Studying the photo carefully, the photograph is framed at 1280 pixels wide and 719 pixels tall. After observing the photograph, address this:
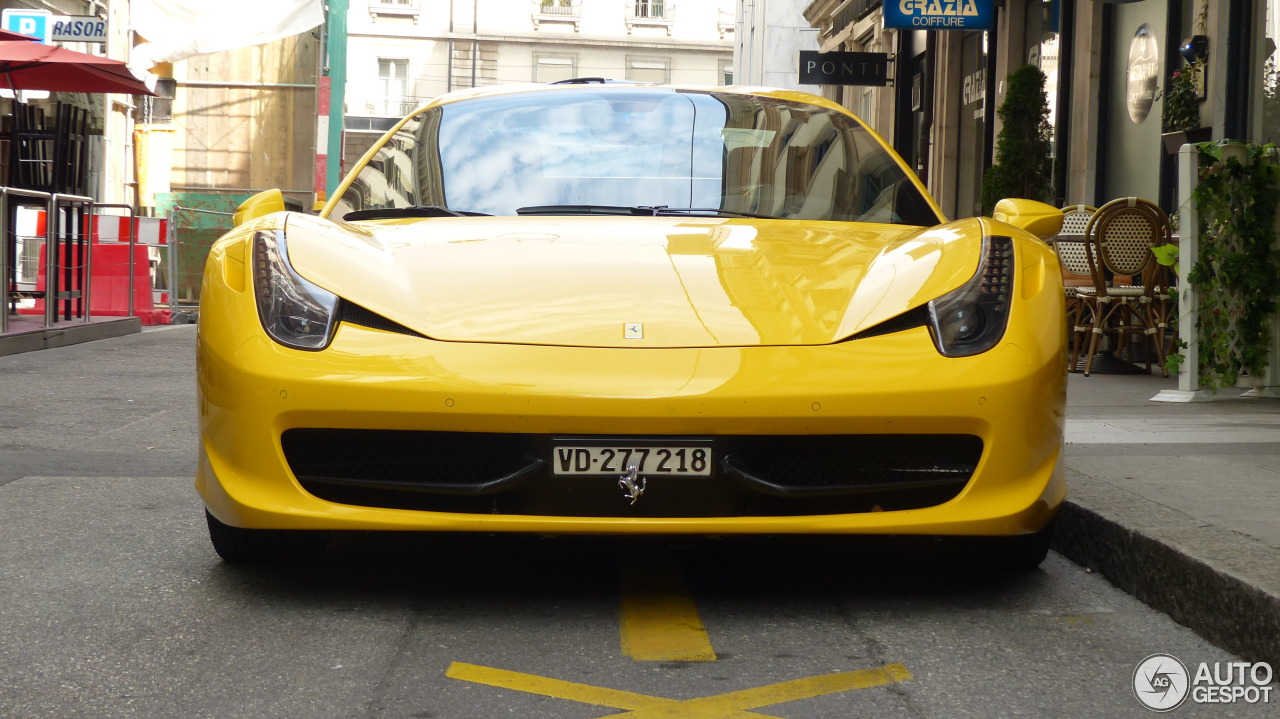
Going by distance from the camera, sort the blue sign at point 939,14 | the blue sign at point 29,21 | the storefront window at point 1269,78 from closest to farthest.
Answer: the storefront window at point 1269,78
the blue sign at point 939,14
the blue sign at point 29,21

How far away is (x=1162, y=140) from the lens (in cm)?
1066

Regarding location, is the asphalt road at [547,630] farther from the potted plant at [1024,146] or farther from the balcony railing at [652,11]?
the balcony railing at [652,11]

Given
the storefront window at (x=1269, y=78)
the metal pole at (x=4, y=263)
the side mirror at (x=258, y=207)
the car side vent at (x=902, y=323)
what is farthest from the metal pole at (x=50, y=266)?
the car side vent at (x=902, y=323)

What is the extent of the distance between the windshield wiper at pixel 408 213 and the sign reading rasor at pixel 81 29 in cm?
1456

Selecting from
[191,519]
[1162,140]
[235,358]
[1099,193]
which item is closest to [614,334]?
[235,358]

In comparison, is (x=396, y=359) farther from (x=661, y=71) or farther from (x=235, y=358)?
(x=661, y=71)

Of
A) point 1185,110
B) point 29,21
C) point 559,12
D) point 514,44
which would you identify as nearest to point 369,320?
point 1185,110

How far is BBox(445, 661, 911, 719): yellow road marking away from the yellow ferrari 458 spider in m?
0.41

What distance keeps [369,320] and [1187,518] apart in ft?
6.81

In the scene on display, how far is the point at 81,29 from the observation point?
693 inches

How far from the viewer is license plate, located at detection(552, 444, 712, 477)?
10.3ft

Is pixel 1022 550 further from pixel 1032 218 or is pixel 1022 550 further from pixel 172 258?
pixel 172 258

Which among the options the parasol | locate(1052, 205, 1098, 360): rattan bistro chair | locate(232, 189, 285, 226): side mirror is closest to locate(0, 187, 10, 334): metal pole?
the parasol

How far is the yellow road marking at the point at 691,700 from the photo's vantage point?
2.64m
